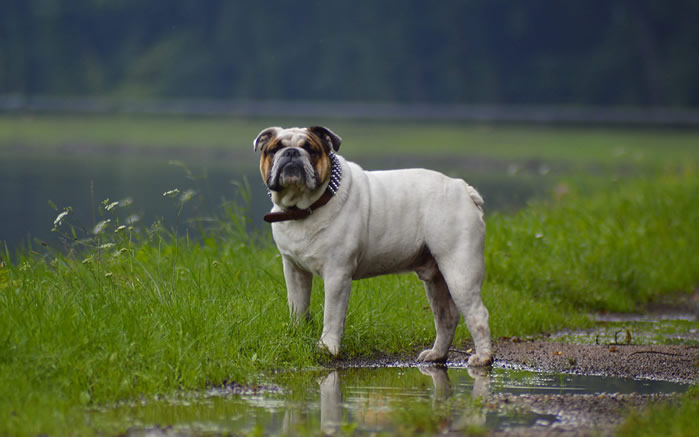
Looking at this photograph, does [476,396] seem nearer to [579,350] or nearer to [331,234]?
[331,234]

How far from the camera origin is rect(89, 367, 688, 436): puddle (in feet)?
14.9

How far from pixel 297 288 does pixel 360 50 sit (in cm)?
6760

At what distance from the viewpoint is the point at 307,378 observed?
5738 mm

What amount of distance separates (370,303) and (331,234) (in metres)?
1.47

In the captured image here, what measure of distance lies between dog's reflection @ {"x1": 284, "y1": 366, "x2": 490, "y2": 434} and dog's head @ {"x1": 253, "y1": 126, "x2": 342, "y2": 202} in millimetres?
1128

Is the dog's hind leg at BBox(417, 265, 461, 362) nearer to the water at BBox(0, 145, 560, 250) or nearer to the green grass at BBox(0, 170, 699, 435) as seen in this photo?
the green grass at BBox(0, 170, 699, 435)

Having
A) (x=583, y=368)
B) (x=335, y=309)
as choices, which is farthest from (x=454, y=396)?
(x=583, y=368)

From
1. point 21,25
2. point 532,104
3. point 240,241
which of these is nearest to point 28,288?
point 240,241

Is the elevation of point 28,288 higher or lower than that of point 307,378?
higher

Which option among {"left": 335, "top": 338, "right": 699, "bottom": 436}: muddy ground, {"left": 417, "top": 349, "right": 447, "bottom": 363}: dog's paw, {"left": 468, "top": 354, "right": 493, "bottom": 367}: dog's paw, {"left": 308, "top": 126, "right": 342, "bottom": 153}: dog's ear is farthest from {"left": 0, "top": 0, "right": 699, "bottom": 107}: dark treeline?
{"left": 308, "top": 126, "right": 342, "bottom": 153}: dog's ear

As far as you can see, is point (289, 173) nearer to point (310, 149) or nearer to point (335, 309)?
point (310, 149)

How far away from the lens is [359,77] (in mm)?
69938

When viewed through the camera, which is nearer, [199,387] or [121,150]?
[199,387]

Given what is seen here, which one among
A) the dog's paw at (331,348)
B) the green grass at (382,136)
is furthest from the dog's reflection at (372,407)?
the green grass at (382,136)
